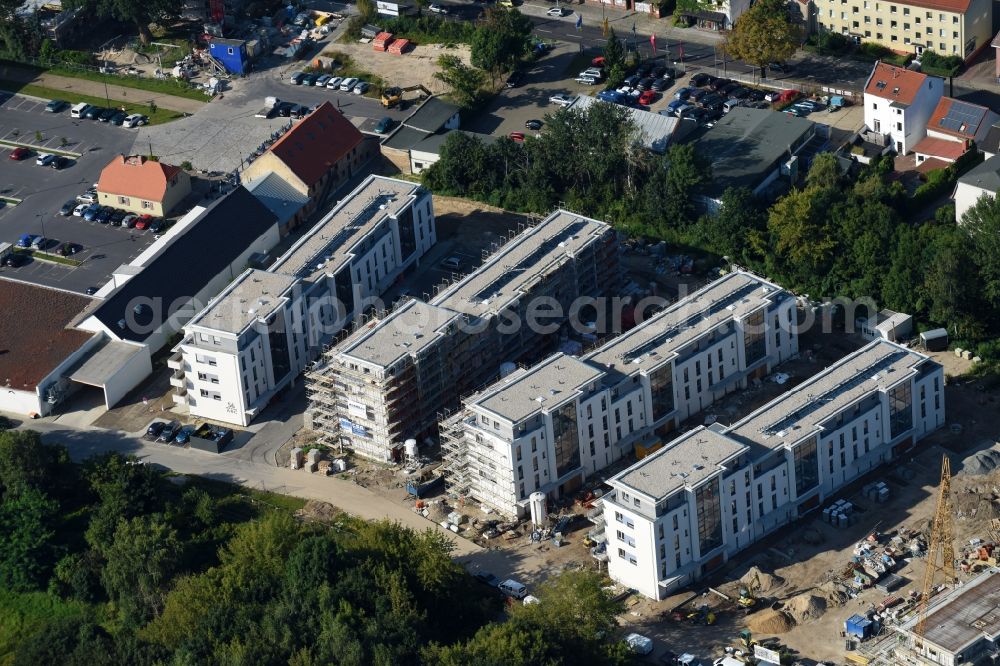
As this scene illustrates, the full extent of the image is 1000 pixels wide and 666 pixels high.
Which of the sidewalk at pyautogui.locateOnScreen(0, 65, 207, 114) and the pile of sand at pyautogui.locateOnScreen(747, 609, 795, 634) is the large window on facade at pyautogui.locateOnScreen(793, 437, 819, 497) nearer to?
the pile of sand at pyautogui.locateOnScreen(747, 609, 795, 634)

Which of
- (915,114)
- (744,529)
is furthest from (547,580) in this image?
(915,114)

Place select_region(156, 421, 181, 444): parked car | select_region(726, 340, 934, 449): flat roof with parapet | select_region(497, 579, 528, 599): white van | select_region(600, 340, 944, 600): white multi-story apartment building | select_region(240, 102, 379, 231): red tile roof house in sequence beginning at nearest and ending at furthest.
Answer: select_region(600, 340, 944, 600): white multi-story apartment building
select_region(497, 579, 528, 599): white van
select_region(726, 340, 934, 449): flat roof with parapet
select_region(156, 421, 181, 444): parked car
select_region(240, 102, 379, 231): red tile roof house

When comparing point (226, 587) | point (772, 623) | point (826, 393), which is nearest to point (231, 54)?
point (226, 587)

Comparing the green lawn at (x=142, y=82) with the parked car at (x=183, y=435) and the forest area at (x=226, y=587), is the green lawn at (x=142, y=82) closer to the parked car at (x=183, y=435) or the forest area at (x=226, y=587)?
the parked car at (x=183, y=435)

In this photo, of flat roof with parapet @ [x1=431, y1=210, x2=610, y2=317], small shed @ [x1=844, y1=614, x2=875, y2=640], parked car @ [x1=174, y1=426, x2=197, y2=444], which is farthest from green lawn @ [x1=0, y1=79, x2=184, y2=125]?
small shed @ [x1=844, y1=614, x2=875, y2=640]

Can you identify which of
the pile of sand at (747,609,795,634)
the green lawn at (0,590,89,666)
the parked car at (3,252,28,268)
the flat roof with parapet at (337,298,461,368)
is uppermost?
the flat roof with parapet at (337,298,461,368)

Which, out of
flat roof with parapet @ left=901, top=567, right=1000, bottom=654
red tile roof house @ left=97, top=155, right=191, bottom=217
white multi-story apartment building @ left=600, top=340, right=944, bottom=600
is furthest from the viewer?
red tile roof house @ left=97, top=155, right=191, bottom=217
